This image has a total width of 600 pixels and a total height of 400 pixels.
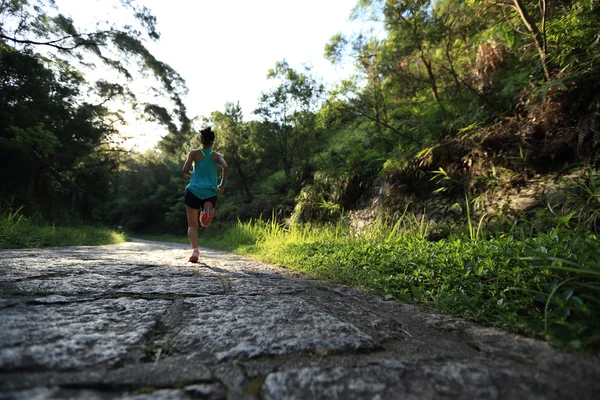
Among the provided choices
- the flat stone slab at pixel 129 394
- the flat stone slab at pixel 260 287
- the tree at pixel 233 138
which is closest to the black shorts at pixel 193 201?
the flat stone slab at pixel 260 287

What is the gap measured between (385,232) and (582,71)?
9.91 ft

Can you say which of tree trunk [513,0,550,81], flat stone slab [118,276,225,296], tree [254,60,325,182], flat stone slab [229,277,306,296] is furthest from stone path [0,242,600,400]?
tree [254,60,325,182]

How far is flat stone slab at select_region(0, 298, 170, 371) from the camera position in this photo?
844 millimetres

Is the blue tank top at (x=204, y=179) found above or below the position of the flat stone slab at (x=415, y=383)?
above

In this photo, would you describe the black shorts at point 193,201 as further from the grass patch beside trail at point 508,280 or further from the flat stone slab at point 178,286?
the grass patch beside trail at point 508,280

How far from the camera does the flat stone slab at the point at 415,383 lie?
0.72 meters

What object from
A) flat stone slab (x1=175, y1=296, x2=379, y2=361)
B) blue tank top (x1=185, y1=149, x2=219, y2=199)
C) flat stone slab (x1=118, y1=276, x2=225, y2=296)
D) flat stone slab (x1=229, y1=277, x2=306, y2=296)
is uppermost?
blue tank top (x1=185, y1=149, x2=219, y2=199)

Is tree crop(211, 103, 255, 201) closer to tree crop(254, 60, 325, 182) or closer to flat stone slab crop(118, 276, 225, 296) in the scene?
tree crop(254, 60, 325, 182)

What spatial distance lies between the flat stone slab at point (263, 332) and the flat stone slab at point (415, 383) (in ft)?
0.59

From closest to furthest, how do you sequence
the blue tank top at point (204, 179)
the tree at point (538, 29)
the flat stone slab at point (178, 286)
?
1. the flat stone slab at point (178, 286)
2. the tree at point (538, 29)
3. the blue tank top at point (204, 179)

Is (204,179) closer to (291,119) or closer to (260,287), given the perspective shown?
(260,287)

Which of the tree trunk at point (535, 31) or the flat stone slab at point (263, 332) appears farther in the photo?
the tree trunk at point (535, 31)

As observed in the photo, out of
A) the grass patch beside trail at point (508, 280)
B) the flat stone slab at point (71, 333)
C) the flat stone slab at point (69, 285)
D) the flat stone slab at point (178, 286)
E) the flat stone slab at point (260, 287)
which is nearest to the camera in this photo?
the flat stone slab at point (71, 333)

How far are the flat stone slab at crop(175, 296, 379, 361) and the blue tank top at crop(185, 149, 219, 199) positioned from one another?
8.13 feet
